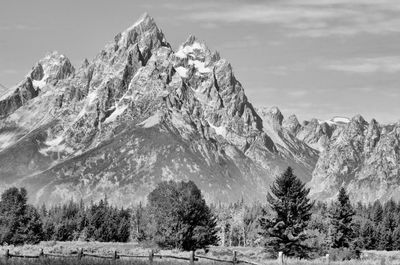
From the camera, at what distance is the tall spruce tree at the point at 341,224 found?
102m

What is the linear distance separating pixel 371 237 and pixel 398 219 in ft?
116

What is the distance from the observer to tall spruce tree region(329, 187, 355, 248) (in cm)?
10212

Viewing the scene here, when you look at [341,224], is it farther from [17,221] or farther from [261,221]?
[17,221]

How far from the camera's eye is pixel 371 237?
167 m

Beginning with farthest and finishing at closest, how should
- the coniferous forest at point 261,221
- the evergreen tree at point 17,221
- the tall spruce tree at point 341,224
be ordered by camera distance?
the evergreen tree at point 17,221 → the tall spruce tree at point 341,224 → the coniferous forest at point 261,221

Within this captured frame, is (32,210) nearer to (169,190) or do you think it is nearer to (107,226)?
(169,190)

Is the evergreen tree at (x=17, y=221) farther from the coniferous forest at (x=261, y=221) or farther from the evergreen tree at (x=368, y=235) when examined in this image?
the evergreen tree at (x=368, y=235)

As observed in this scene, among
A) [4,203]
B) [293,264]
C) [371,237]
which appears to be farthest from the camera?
[371,237]

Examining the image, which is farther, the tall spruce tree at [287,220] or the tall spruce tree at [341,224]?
the tall spruce tree at [341,224]

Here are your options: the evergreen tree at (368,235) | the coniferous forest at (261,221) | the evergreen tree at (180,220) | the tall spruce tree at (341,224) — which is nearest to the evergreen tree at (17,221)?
the coniferous forest at (261,221)

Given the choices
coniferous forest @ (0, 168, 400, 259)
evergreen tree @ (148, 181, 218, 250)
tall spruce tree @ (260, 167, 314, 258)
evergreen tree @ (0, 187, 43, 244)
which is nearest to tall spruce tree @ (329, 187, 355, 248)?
coniferous forest @ (0, 168, 400, 259)

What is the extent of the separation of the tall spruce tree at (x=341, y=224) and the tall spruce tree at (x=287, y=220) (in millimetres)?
23262

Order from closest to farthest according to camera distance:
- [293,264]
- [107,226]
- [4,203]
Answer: [293,264]
[4,203]
[107,226]

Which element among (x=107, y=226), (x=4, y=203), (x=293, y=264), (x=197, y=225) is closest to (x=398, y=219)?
(x=107, y=226)
